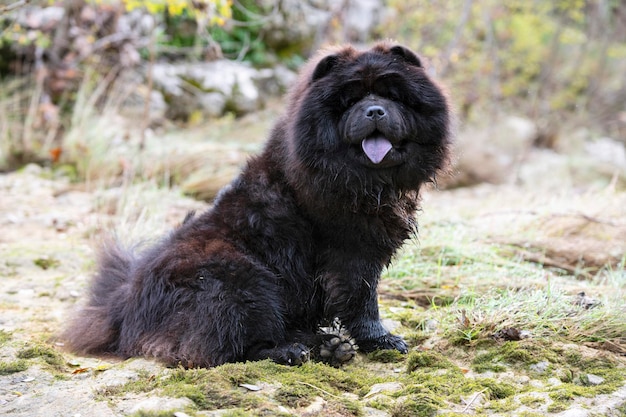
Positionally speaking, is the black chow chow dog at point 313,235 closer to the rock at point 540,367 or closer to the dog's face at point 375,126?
the dog's face at point 375,126

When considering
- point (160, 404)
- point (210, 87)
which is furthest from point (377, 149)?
point (210, 87)

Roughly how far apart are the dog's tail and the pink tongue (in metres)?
1.70

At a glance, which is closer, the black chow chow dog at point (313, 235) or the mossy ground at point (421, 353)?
the mossy ground at point (421, 353)

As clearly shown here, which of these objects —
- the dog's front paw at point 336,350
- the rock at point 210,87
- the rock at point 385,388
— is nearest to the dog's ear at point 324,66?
the dog's front paw at point 336,350

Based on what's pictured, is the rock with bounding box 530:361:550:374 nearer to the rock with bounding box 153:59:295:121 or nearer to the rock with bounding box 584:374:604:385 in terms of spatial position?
the rock with bounding box 584:374:604:385

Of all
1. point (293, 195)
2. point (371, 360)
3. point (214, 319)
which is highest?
point (293, 195)

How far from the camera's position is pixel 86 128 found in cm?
931

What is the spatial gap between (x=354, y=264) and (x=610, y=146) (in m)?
14.1

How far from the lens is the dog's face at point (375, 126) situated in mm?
3721

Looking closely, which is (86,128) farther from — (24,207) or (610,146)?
(610,146)

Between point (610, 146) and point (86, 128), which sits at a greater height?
point (86, 128)

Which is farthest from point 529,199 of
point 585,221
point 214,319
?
point 214,319

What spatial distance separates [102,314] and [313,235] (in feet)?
4.65

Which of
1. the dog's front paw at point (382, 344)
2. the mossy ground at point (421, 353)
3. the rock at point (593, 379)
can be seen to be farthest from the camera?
the dog's front paw at point (382, 344)
